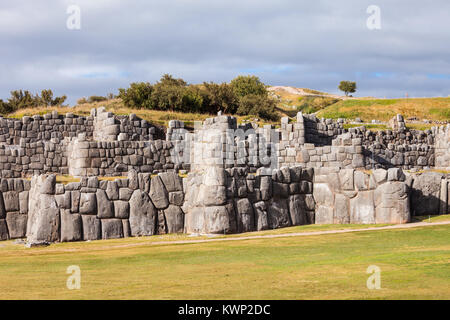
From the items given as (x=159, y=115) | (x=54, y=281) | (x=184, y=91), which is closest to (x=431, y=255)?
(x=54, y=281)

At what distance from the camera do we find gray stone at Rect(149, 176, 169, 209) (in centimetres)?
2216

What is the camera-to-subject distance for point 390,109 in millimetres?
69188

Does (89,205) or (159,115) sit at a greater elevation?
(159,115)

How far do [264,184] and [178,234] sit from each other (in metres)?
3.41

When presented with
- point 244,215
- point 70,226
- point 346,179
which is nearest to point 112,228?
point 70,226

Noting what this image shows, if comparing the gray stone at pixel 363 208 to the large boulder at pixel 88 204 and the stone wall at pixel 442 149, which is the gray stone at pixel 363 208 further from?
the stone wall at pixel 442 149

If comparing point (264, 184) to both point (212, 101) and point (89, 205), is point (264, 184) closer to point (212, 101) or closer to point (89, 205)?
point (89, 205)

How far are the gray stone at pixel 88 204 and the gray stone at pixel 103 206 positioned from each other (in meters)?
0.14

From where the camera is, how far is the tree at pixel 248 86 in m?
74.8

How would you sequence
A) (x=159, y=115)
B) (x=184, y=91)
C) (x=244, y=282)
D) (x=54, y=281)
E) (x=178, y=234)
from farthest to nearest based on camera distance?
(x=184, y=91) < (x=159, y=115) < (x=178, y=234) < (x=54, y=281) < (x=244, y=282)

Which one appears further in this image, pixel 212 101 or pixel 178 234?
pixel 212 101

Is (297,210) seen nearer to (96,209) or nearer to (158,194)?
(158,194)

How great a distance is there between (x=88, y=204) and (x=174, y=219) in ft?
9.99

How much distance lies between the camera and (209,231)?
21.0 metres
